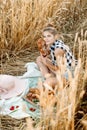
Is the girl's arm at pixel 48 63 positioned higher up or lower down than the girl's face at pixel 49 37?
lower down

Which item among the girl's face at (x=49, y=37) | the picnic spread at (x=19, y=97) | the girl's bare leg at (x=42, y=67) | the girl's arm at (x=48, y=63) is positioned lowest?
the picnic spread at (x=19, y=97)

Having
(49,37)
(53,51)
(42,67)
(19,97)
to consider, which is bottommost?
(19,97)

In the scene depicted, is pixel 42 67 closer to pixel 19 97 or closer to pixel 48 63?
pixel 48 63

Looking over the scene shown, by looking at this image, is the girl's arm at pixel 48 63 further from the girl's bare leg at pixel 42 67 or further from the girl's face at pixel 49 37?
the girl's face at pixel 49 37

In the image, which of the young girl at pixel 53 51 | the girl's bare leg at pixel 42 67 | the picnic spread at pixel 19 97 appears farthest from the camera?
the girl's bare leg at pixel 42 67

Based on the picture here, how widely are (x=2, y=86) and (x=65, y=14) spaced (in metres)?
1.62

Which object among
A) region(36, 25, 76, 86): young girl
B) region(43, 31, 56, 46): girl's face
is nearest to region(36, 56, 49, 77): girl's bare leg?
region(36, 25, 76, 86): young girl

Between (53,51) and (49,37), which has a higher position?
(49,37)

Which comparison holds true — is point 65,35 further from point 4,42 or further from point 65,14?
point 4,42

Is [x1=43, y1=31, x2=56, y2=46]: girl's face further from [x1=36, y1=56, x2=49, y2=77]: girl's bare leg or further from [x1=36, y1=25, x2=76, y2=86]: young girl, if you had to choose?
[x1=36, y1=56, x2=49, y2=77]: girl's bare leg

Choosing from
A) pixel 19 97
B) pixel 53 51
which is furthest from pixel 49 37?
pixel 19 97

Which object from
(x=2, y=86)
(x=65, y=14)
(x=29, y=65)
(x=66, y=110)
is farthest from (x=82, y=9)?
(x=66, y=110)

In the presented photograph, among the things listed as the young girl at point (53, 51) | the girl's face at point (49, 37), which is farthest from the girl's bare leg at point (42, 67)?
the girl's face at point (49, 37)

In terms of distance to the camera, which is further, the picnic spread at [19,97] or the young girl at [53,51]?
the young girl at [53,51]
